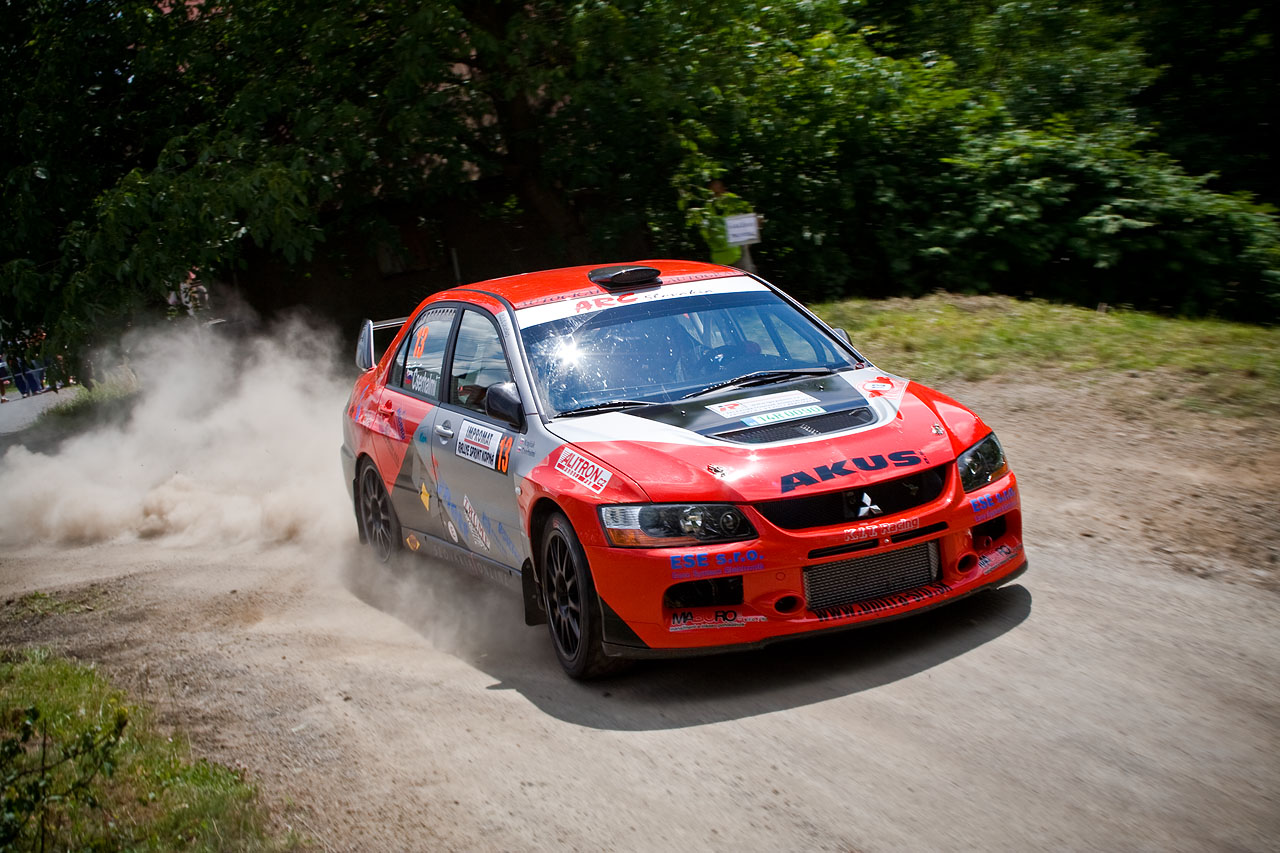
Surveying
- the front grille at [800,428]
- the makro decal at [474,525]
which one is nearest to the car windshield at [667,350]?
the front grille at [800,428]

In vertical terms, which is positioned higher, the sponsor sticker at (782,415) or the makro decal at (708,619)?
the sponsor sticker at (782,415)

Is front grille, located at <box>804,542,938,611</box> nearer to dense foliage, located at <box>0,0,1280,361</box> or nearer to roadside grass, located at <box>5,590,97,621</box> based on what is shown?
roadside grass, located at <box>5,590,97,621</box>

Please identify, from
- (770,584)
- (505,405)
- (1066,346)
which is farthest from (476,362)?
(1066,346)

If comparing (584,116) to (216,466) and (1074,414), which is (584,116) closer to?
(216,466)

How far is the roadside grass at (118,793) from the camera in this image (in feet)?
13.7

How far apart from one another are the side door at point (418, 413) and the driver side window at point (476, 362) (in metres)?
0.18

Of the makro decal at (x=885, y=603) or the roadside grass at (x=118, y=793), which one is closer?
the roadside grass at (x=118, y=793)

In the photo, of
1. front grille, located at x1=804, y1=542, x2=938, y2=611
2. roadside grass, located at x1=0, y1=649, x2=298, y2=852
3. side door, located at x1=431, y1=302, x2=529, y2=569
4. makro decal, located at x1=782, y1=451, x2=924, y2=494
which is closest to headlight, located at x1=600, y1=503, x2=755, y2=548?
makro decal, located at x1=782, y1=451, x2=924, y2=494

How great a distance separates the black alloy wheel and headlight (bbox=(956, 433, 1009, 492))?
360 centimetres

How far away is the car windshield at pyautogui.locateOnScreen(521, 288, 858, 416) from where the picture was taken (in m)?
6.15

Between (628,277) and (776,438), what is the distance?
1739 mm

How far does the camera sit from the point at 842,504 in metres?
5.18

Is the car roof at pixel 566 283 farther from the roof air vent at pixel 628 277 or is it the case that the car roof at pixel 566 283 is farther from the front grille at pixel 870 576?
the front grille at pixel 870 576

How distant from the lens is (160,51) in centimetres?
1617
